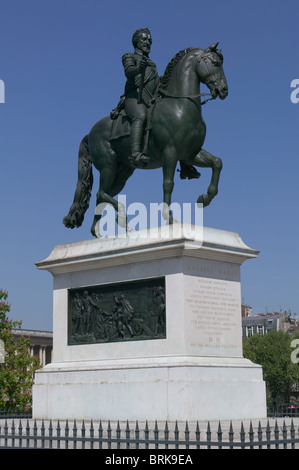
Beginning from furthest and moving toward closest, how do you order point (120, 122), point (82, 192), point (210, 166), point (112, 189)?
point (82, 192) < point (112, 189) < point (120, 122) < point (210, 166)

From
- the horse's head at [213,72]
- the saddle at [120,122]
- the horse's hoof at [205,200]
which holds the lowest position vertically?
the horse's hoof at [205,200]

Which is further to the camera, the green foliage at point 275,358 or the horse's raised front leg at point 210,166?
the green foliage at point 275,358

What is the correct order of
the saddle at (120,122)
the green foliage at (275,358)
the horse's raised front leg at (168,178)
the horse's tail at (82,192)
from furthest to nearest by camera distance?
the green foliage at (275,358) < the horse's tail at (82,192) < the saddle at (120,122) < the horse's raised front leg at (168,178)

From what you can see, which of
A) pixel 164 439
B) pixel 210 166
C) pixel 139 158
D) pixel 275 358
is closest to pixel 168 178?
pixel 139 158

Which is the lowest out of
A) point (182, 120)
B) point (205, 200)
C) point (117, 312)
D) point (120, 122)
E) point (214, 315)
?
point (214, 315)

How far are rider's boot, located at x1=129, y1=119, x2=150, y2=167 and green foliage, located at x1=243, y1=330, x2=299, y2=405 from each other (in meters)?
66.3

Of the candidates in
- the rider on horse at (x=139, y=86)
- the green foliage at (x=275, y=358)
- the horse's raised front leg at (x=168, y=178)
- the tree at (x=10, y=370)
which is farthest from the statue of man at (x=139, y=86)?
the green foliage at (x=275, y=358)

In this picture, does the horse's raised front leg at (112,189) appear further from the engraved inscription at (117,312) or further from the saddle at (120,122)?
the engraved inscription at (117,312)

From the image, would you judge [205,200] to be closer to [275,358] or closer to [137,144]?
[137,144]

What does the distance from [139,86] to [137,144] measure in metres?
1.32

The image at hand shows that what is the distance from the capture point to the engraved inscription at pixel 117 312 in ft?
50.0

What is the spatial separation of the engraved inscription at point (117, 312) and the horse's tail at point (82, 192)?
2005 mm

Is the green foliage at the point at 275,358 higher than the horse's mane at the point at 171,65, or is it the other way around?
the horse's mane at the point at 171,65

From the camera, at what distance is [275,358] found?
81.9m
